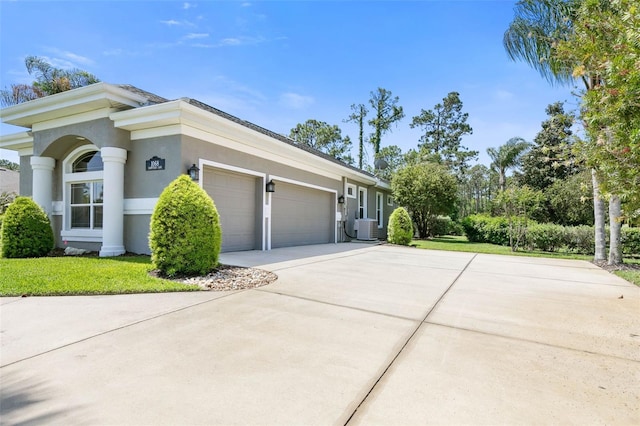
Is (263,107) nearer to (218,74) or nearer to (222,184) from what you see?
(218,74)

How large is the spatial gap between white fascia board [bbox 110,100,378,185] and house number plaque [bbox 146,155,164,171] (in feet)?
1.92

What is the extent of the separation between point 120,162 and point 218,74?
557cm

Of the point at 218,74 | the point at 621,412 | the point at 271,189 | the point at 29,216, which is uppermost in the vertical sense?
the point at 218,74

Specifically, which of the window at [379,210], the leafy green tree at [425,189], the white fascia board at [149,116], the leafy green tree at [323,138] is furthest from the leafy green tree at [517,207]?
the leafy green tree at [323,138]

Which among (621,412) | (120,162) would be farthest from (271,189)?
(621,412)

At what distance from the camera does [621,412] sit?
1880mm

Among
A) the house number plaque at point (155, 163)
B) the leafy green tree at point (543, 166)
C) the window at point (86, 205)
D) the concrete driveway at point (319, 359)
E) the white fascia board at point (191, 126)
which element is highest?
the leafy green tree at point (543, 166)

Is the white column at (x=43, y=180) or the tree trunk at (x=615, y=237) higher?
the white column at (x=43, y=180)

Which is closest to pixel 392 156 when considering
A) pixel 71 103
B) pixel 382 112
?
pixel 382 112

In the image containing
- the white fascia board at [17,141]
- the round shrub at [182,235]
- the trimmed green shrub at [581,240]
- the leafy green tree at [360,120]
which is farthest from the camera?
the leafy green tree at [360,120]

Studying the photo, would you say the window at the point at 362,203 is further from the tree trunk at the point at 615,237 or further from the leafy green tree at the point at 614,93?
the leafy green tree at the point at 614,93

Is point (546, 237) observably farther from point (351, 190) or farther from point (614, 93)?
point (614, 93)

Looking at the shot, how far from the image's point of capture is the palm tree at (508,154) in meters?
28.5

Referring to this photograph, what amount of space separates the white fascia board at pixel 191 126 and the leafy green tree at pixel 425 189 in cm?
979
